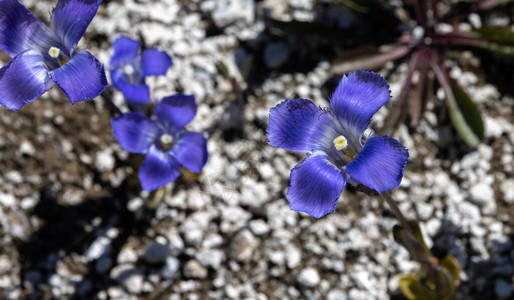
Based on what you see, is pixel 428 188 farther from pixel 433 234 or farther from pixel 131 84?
pixel 131 84

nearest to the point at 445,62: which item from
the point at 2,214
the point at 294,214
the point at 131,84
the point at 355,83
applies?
the point at 294,214

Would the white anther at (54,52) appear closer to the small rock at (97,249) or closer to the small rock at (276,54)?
the small rock at (97,249)

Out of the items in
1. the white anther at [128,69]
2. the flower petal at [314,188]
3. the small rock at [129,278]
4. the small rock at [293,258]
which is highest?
the flower petal at [314,188]

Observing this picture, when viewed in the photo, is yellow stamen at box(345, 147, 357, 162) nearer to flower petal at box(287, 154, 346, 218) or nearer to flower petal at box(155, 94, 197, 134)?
flower petal at box(287, 154, 346, 218)

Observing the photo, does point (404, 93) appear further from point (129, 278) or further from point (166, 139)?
point (129, 278)

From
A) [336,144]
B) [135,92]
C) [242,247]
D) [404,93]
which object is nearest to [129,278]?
[242,247]

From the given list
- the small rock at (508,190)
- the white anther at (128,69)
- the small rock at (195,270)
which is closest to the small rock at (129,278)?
the small rock at (195,270)

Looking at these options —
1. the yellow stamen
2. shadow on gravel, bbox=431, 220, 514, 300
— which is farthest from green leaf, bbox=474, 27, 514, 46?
the yellow stamen
